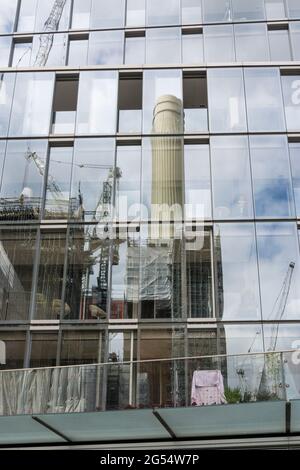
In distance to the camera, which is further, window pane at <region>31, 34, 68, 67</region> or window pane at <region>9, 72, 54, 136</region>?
window pane at <region>31, 34, 68, 67</region>

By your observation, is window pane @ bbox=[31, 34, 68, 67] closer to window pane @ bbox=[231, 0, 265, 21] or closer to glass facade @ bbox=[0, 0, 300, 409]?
glass facade @ bbox=[0, 0, 300, 409]

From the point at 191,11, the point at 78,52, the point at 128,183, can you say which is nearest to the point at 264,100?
the point at 128,183

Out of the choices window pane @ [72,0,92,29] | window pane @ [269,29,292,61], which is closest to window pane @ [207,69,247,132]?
window pane @ [269,29,292,61]

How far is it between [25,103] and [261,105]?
8408 millimetres

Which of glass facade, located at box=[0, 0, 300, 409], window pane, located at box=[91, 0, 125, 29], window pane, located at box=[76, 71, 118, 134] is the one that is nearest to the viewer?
glass facade, located at box=[0, 0, 300, 409]

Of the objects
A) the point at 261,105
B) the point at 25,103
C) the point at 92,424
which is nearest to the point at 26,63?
the point at 25,103

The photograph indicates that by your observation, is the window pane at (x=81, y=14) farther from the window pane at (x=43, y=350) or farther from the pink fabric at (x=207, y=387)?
the pink fabric at (x=207, y=387)

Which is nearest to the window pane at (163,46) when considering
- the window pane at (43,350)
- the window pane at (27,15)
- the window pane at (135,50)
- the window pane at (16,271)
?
the window pane at (135,50)

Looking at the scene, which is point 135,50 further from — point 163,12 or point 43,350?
point 43,350

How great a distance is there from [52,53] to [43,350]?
482 inches

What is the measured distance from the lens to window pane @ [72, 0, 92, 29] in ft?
71.1

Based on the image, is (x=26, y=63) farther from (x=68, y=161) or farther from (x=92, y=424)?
(x=92, y=424)

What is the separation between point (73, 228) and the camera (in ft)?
54.1

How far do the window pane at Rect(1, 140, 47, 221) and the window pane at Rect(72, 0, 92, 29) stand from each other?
6.77m
